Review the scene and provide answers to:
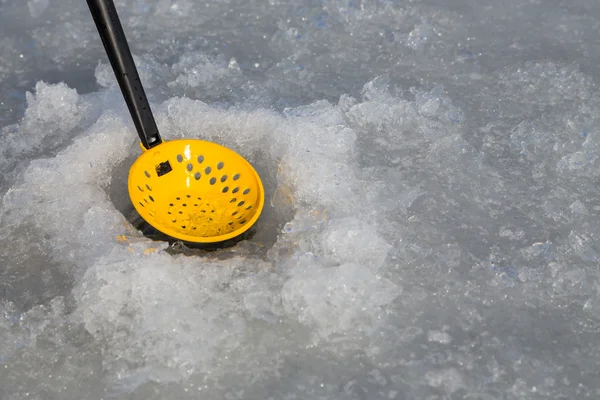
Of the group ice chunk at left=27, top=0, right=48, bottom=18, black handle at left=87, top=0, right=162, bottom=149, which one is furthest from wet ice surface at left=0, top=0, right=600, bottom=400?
black handle at left=87, top=0, right=162, bottom=149

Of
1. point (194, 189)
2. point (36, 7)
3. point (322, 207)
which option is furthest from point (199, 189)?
point (36, 7)

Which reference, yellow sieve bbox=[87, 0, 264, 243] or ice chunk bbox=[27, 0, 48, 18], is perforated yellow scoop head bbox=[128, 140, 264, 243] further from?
ice chunk bbox=[27, 0, 48, 18]

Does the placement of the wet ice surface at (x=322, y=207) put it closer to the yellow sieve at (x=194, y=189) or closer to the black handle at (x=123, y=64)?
the yellow sieve at (x=194, y=189)

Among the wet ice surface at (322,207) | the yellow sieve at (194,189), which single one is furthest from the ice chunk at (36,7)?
the yellow sieve at (194,189)

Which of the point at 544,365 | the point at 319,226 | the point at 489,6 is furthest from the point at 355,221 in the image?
the point at 489,6

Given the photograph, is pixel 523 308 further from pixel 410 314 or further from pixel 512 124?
pixel 512 124

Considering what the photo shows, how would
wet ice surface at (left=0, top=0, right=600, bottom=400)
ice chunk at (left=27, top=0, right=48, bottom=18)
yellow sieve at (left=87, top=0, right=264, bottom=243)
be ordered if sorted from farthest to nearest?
ice chunk at (left=27, top=0, right=48, bottom=18) < yellow sieve at (left=87, top=0, right=264, bottom=243) < wet ice surface at (left=0, top=0, right=600, bottom=400)

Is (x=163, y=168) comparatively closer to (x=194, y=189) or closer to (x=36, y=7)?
(x=194, y=189)
